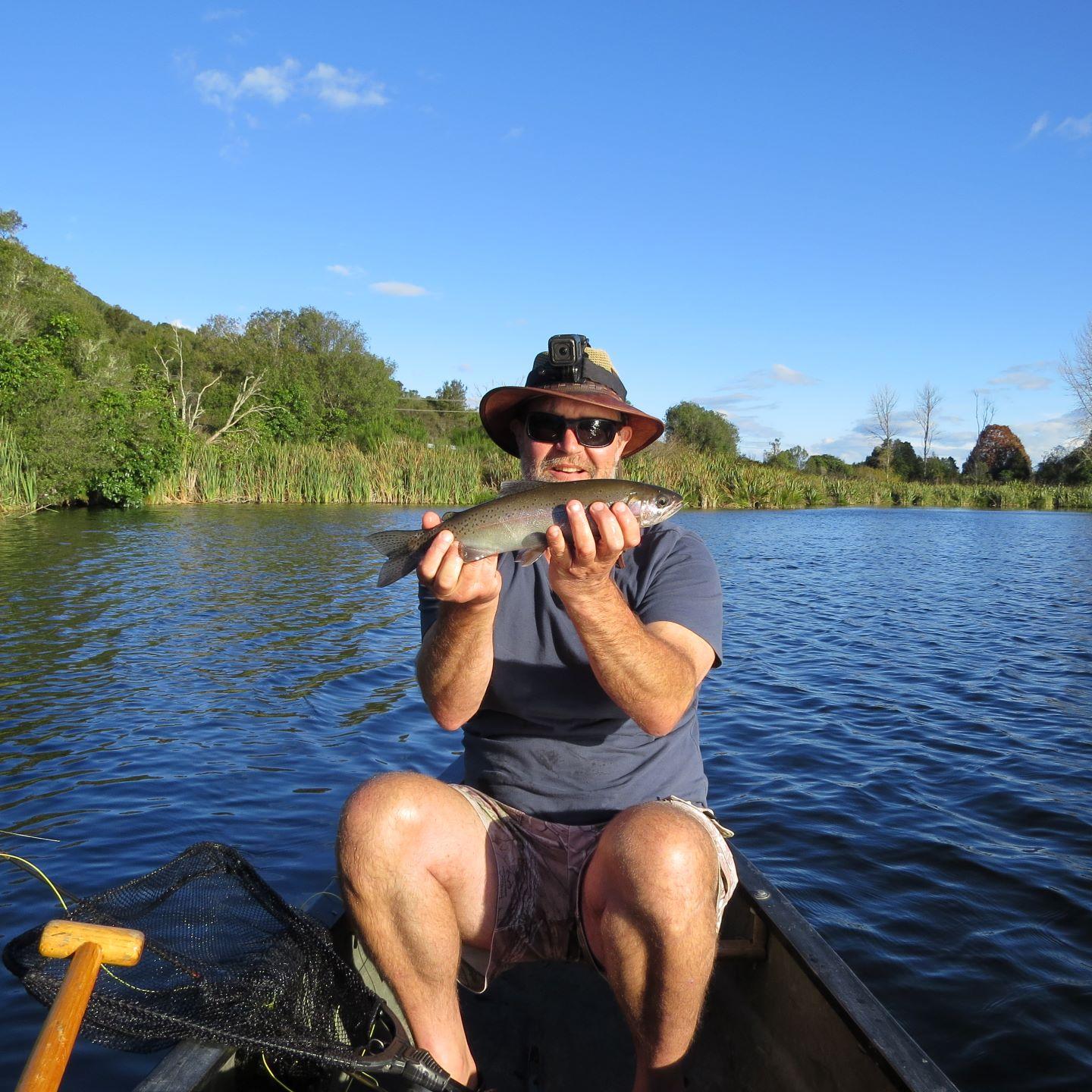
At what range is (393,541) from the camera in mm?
3121

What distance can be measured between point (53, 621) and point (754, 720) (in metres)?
9.09

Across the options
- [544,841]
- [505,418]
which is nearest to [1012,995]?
[544,841]

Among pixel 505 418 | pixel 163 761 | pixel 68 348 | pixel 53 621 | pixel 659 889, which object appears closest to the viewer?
pixel 659 889

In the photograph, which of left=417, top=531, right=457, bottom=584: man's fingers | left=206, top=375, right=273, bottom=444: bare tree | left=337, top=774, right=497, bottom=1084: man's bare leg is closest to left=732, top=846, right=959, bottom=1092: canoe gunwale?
left=337, top=774, right=497, bottom=1084: man's bare leg

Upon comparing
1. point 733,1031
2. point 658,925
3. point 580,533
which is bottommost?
point 733,1031

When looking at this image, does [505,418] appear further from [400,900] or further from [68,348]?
[68,348]

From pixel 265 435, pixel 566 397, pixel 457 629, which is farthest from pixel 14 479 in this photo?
pixel 457 629

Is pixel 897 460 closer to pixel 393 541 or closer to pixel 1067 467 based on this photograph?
pixel 1067 467

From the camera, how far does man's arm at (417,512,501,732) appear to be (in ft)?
8.93

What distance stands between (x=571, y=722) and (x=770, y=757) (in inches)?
196

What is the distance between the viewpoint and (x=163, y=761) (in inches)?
270

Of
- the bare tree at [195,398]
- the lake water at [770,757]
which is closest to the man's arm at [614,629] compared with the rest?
the lake water at [770,757]

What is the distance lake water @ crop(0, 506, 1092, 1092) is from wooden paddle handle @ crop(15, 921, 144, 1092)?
6.23ft

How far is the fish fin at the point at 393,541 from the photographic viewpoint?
309 cm
